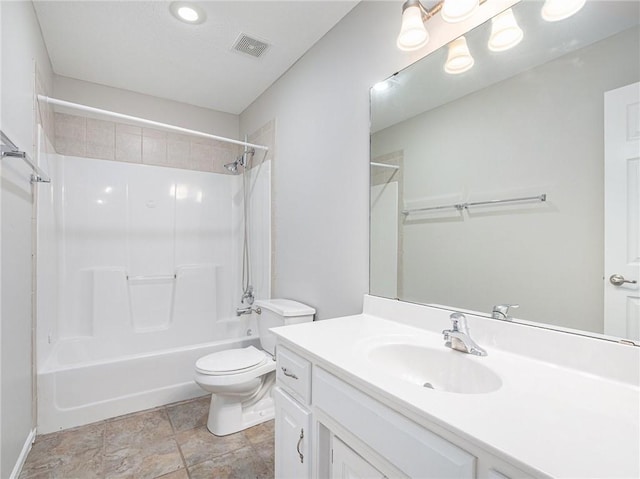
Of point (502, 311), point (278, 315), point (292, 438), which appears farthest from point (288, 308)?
point (502, 311)

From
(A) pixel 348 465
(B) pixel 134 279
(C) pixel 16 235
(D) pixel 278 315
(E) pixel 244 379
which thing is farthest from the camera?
(B) pixel 134 279

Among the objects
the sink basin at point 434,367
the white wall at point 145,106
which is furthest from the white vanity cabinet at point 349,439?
the white wall at point 145,106

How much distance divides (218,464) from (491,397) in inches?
60.3

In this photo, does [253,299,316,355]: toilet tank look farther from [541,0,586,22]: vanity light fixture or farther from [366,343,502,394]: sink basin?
[541,0,586,22]: vanity light fixture

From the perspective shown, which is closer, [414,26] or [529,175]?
[529,175]

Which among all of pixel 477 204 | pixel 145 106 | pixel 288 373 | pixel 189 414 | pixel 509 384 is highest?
pixel 145 106

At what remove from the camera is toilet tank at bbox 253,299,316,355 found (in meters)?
1.93

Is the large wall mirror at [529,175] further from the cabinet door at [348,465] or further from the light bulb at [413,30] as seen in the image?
the cabinet door at [348,465]

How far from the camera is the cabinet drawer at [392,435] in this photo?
63cm

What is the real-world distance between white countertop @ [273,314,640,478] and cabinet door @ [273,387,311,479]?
266 mm

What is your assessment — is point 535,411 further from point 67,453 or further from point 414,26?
point 67,453

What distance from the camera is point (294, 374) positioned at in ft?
3.83

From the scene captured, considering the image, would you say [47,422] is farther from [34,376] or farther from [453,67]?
[453,67]

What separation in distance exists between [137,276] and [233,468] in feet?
5.97
